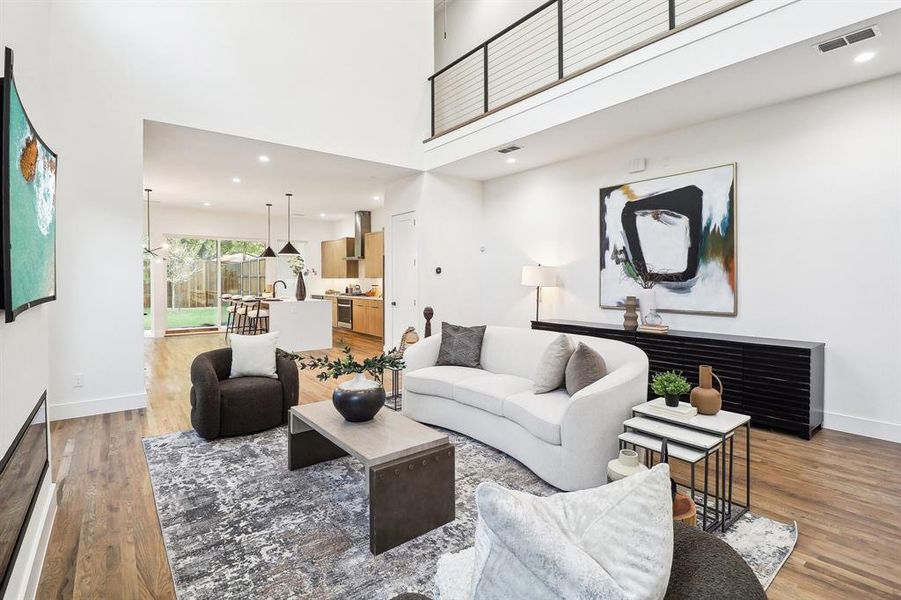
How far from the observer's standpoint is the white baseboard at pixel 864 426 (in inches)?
139

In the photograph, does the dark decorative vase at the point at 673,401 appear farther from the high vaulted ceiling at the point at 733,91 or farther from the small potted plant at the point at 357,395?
the high vaulted ceiling at the point at 733,91

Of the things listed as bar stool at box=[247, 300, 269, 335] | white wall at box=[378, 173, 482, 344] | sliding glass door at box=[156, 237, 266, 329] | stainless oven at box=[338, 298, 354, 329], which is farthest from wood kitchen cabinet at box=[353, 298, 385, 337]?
sliding glass door at box=[156, 237, 266, 329]

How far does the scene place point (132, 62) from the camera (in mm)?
4445

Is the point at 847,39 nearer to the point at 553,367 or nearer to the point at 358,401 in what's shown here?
the point at 553,367

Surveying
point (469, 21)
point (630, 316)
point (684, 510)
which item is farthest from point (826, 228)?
point (469, 21)

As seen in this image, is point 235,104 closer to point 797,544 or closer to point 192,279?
point 797,544

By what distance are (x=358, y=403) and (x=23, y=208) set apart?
1.71 metres

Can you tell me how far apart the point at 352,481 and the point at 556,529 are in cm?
231

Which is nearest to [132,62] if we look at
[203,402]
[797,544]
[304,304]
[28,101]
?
[28,101]

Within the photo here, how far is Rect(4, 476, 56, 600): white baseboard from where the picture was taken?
163cm

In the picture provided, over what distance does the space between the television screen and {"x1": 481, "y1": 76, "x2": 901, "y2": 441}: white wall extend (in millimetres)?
5028

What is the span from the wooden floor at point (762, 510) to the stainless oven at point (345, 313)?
20.8ft

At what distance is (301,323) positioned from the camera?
8.05 m

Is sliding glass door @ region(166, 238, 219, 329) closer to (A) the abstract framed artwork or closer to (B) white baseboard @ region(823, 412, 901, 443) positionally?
(A) the abstract framed artwork
